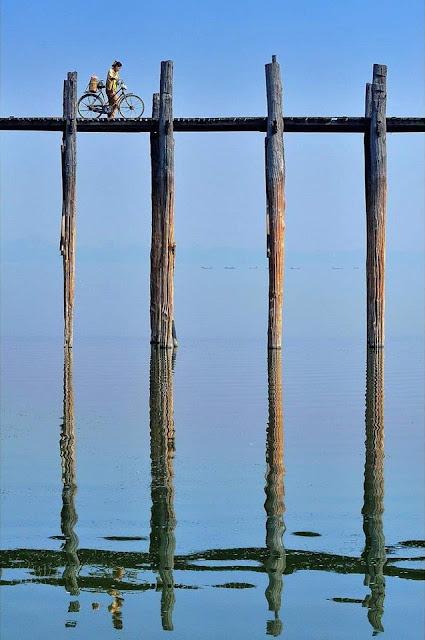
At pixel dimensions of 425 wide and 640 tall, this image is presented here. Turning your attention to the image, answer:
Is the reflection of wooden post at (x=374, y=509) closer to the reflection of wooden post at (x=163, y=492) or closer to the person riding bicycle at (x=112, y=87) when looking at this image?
the reflection of wooden post at (x=163, y=492)

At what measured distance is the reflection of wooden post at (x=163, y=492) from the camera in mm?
5812

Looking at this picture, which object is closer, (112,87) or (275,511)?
(275,511)

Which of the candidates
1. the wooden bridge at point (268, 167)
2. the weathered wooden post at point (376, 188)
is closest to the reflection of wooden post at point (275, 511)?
the wooden bridge at point (268, 167)

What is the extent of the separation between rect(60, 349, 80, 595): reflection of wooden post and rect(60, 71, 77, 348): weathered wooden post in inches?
232

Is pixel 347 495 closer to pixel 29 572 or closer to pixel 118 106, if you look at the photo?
pixel 29 572

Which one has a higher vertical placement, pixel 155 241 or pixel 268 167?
pixel 268 167

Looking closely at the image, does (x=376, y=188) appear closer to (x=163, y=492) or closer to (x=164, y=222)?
(x=164, y=222)

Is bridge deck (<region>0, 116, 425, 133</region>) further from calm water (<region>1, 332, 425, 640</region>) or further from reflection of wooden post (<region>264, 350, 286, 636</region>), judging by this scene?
reflection of wooden post (<region>264, 350, 286, 636</region>)

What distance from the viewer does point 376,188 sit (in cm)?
1875

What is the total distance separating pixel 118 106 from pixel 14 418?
9155 mm

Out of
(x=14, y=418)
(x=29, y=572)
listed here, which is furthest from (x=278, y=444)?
(x=29, y=572)

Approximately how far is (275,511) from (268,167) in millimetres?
11671

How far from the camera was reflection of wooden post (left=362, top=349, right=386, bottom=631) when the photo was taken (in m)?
5.61

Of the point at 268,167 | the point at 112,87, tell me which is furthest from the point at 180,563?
the point at 112,87
